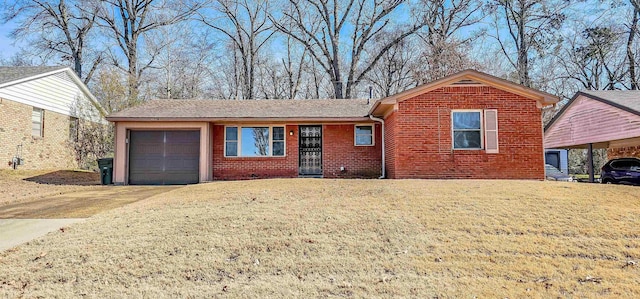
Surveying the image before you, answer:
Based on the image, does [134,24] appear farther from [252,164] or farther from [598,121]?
[598,121]

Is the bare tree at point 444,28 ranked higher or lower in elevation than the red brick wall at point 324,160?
higher

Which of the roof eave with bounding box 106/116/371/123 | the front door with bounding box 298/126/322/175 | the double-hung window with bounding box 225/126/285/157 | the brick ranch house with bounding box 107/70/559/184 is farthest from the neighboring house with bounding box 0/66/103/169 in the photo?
the front door with bounding box 298/126/322/175

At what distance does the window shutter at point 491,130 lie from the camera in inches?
429

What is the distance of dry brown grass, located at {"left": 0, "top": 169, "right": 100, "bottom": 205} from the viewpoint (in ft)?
31.6

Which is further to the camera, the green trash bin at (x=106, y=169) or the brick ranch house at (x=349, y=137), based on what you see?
the green trash bin at (x=106, y=169)

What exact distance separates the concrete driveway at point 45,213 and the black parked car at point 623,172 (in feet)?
51.5

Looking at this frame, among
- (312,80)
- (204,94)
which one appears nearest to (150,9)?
(204,94)

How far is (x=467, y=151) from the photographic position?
10969mm

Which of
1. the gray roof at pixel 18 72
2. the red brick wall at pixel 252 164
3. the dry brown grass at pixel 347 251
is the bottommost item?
the dry brown grass at pixel 347 251

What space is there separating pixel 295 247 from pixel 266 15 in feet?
86.1

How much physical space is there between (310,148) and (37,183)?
32.0 ft

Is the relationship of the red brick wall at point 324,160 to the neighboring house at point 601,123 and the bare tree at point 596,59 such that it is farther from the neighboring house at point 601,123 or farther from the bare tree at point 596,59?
the bare tree at point 596,59

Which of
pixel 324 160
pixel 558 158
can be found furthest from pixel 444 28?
pixel 324 160

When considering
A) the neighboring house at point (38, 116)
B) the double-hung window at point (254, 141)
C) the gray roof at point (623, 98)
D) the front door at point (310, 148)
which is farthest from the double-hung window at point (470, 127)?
the neighboring house at point (38, 116)
